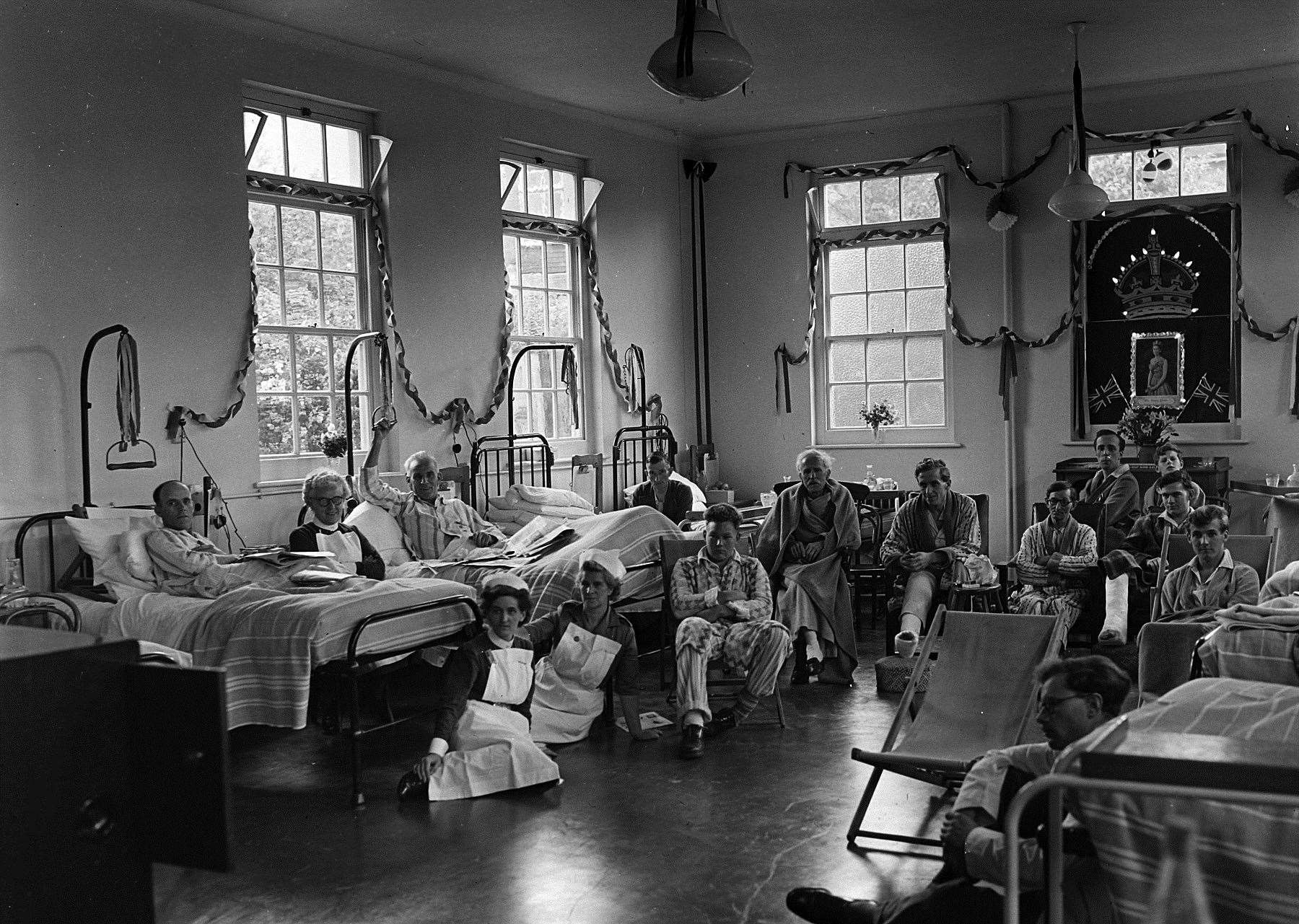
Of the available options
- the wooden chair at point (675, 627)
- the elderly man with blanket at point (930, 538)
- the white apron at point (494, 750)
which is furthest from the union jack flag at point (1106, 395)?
the white apron at point (494, 750)

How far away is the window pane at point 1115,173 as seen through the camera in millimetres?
10523

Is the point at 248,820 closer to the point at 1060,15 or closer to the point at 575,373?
the point at 575,373

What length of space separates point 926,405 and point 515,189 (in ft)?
13.3

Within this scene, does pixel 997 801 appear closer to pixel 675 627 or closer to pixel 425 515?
pixel 675 627

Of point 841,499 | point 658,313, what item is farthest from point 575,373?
point 841,499

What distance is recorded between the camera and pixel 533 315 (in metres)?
10.3

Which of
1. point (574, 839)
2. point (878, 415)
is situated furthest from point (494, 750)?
point (878, 415)

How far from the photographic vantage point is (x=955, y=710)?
503 cm

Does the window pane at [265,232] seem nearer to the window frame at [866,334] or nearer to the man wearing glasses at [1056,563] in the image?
the man wearing glasses at [1056,563]

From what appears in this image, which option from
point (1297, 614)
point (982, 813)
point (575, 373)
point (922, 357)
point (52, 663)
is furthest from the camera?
point (922, 357)

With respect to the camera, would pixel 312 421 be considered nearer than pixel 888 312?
Yes

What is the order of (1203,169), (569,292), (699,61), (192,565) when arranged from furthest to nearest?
(569,292), (1203,169), (192,565), (699,61)

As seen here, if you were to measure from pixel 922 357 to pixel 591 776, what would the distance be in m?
6.79

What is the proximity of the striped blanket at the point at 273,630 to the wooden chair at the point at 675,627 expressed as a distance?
1270mm
